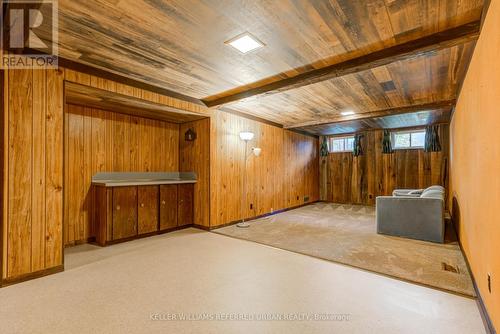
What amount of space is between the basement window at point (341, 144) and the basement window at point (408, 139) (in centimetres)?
127

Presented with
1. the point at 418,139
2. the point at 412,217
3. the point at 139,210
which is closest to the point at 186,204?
the point at 139,210

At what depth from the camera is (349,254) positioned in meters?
3.16

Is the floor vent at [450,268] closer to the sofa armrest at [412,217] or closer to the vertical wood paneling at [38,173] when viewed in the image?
the sofa armrest at [412,217]

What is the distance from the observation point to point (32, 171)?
8.23ft

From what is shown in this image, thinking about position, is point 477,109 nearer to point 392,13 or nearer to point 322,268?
point 392,13

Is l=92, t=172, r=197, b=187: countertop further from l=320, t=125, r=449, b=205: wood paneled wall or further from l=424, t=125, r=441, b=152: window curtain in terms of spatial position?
l=424, t=125, r=441, b=152: window curtain

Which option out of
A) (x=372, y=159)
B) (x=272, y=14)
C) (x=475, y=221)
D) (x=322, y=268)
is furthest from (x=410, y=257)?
(x=372, y=159)

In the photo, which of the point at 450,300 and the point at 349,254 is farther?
the point at 349,254

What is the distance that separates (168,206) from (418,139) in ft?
23.4

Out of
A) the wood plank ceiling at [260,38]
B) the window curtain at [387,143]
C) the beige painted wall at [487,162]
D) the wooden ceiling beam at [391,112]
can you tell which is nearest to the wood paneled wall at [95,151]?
the wood plank ceiling at [260,38]

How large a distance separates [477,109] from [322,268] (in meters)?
2.19

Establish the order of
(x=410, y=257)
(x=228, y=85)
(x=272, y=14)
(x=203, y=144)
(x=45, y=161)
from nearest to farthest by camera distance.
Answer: (x=272, y=14) < (x=45, y=161) < (x=410, y=257) < (x=228, y=85) < (x=203, y=144)

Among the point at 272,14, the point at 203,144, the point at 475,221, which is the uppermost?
the point at 272,14

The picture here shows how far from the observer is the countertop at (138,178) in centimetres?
381
